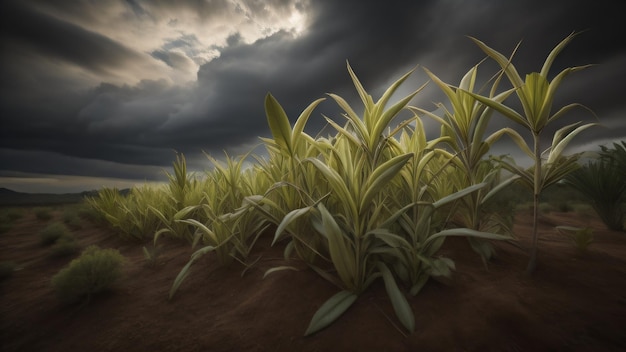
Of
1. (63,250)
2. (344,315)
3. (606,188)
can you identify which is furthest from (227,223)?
(606,188)

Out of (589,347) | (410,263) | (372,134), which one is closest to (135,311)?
(410,263)

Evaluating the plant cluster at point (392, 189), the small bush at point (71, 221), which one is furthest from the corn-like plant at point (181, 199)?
the small bush at point (71, 221)

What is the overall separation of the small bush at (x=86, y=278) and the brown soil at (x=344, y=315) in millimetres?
71

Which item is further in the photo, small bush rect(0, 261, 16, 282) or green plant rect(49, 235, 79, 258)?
green plant rect(49, 235, 79, 258)

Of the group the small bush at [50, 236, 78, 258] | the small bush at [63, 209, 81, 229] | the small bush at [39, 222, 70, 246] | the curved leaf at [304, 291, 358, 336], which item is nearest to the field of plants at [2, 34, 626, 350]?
the curved leaf at [304, 291, 358, 336]

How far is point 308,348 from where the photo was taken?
0.94 metres

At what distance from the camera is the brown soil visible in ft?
2.93

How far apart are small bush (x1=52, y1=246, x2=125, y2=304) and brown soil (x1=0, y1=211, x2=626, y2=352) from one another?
7cm

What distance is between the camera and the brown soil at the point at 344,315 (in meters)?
0.89

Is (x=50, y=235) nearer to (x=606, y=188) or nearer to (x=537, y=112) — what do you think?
(x=537, y=112)

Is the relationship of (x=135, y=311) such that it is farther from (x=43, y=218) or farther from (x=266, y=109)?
(x=43, y=218)

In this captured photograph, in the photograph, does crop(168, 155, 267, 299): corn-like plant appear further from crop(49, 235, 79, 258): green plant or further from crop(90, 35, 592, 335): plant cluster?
crop(49, 235, 79, 258): green plant

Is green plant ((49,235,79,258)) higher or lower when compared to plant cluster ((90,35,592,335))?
lower

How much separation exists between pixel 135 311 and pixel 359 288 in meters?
1.28
